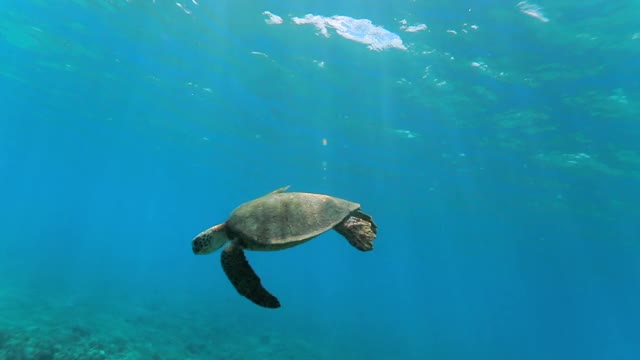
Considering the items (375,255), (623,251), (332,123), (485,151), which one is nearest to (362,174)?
(332,123)

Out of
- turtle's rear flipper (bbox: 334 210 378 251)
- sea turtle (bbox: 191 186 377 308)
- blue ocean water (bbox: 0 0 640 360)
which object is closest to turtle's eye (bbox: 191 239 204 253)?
sea turtle (bbox: 191 186 377 308)

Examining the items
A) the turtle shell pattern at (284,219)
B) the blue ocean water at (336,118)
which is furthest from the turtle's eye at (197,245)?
the blue ocean water at (336,118)

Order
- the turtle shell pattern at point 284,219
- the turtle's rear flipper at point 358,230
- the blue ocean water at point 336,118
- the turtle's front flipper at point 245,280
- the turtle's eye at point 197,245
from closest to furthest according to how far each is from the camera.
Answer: the turtle's front flipper at point 245,280, the turtle shell pattern at point 284,219, the turtle's eye at point 197,245, the turtle's rear flipper at point 358,230, the blue ocean water at point 336,118

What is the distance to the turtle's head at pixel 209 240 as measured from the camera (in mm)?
3412

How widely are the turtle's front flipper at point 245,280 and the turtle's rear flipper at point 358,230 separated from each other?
3.05 feet

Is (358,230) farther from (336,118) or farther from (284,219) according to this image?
(336,118)

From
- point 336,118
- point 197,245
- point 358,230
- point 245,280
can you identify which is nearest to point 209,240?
point 197,245

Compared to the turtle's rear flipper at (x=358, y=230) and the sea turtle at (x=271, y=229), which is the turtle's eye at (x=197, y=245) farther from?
the turtle's rear flipper at (x=358, y=230)

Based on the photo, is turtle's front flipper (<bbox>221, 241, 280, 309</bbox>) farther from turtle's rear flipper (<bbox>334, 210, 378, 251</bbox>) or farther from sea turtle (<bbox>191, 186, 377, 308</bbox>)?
turtle's rear flipper (<bbox>334, 210, 378, 251</bbox>)

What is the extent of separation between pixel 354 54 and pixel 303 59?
2882 mm

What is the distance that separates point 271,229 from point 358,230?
0.87 m

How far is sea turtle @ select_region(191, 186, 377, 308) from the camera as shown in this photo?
10.3 feet

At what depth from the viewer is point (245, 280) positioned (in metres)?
3.11

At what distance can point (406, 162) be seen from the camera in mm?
29656
